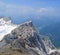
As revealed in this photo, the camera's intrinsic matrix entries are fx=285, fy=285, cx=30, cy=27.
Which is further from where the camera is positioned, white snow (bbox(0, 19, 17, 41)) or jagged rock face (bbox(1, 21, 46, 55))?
white snow (bbox(0, 19, 17, 41))

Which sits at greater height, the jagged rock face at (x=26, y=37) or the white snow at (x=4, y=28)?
the white snow at (x=4, y=28)

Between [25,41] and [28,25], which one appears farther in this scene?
[28,25]

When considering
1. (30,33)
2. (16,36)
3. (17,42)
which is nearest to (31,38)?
(30,33)

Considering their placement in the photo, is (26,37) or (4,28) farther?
(4,28)

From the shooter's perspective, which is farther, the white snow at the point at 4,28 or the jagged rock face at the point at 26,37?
the white snow at the point at 4,28

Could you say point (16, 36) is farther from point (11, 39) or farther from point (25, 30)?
point (25, 30)

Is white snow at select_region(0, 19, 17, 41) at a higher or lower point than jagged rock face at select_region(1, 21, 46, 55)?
higher

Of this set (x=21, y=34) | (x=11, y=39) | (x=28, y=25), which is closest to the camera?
(x=11, y=39)

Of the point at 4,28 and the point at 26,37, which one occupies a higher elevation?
the point at 4,28

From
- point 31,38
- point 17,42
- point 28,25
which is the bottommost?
point 17,42

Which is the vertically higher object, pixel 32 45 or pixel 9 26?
pixel 9 26

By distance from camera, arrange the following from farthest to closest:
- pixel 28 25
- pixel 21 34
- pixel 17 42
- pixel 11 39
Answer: pixel 28 25 → pixel 21 34 → pixel 11 39 → pixel 17 42
